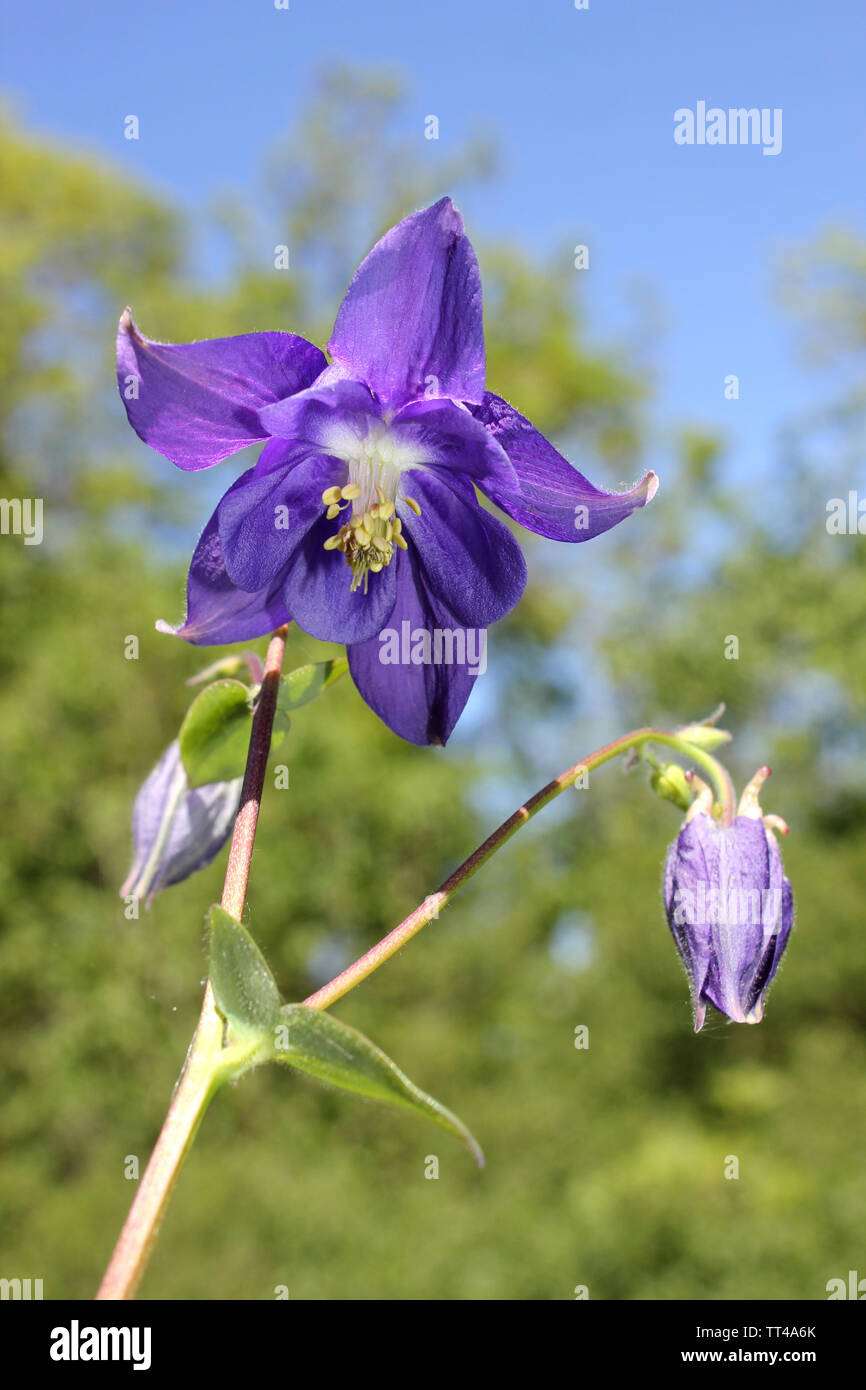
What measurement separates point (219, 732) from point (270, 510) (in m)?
0.24

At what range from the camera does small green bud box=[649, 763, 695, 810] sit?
1.26 metres

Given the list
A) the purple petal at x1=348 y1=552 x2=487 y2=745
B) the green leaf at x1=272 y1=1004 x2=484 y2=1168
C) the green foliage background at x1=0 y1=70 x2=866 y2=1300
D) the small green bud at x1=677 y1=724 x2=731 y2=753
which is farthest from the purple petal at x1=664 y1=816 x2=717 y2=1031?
the green foliage background at x1=0 y1=70 x2=866 y2=1300

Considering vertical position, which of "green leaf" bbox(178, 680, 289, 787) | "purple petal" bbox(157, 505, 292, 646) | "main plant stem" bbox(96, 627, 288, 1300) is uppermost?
"purple petal" bbox(157, 505, 292, 646)

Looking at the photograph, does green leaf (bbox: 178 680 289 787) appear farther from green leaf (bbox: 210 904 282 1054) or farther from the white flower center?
green leaf (bbox: 210 904 282 1054)

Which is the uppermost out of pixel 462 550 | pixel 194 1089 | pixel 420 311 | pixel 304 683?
pixel 420 311

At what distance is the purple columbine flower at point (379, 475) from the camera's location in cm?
97

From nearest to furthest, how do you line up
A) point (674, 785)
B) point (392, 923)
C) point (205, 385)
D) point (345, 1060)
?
1. point (345, 1060)
2. point (205, 385)
3. point (674, 785)
4. point (392, 923)

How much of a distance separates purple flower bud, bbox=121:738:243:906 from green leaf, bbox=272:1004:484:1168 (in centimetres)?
48

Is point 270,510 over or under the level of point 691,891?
over

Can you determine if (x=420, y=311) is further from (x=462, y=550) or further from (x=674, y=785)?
(x=674, y=785)

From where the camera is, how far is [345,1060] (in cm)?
80

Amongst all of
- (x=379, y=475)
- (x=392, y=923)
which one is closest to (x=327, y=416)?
(x=379, y=475)

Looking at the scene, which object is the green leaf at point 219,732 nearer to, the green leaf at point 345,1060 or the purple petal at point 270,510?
the purple petal at point 270,510
